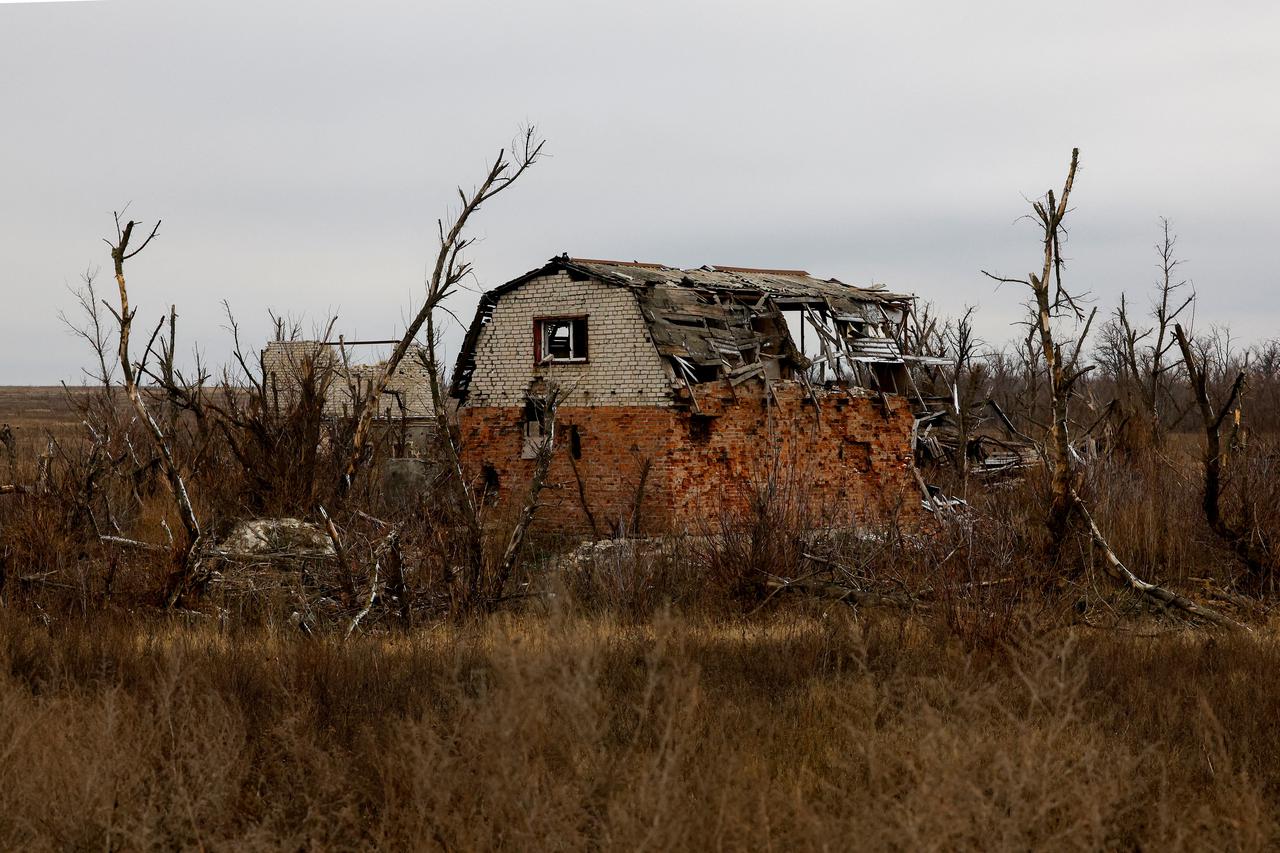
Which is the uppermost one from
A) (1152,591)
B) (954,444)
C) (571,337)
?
(571,337)

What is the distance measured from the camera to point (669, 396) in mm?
19828

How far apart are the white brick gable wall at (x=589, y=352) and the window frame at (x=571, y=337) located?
0.06 meters

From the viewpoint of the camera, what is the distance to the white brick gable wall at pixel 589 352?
20109mm

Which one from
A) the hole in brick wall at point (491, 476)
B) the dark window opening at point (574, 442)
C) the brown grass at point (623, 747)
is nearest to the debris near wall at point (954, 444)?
the dark window opening at point (574, 442)

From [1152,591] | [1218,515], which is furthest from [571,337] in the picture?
[1152,591]

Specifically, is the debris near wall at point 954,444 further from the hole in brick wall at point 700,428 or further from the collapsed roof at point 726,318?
the hole in brick wall at point 700,428

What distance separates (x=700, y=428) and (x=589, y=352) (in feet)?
7.97

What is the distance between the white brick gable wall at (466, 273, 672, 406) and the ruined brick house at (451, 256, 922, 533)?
0.08 feet

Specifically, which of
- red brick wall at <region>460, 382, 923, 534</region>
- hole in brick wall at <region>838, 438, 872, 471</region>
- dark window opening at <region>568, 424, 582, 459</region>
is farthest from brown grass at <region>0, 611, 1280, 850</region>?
hole in brick wall at <region>838, 438, 872, 471</region>

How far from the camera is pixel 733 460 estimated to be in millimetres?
20312

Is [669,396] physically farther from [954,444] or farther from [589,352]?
[954,444]

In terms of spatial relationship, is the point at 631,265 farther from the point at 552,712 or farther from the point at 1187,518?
the point at 552,712

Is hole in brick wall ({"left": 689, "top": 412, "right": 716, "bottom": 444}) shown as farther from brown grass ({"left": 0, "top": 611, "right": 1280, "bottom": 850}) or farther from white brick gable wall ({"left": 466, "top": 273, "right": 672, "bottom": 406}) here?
brown grass ({"left": 0, "top": 611, "right": 1280, "bottom": 850})

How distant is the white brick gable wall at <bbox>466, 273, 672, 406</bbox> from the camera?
2011cm
